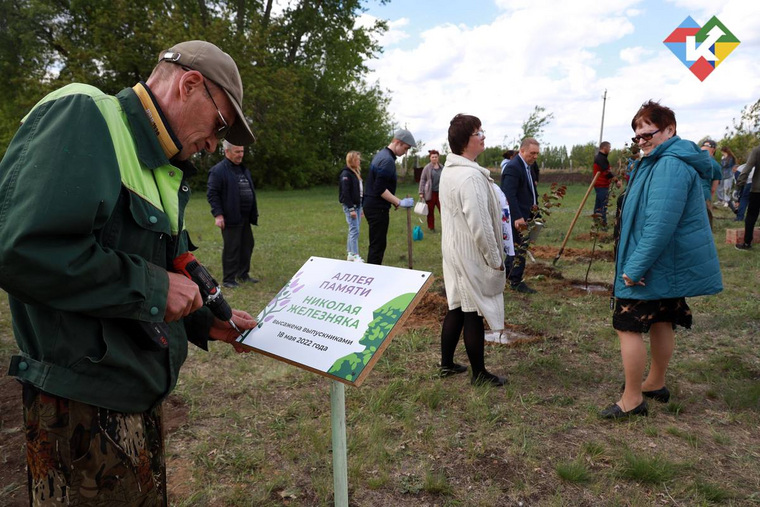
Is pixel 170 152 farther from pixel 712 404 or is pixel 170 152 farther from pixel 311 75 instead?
pixel 311 75

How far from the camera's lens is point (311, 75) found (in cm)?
3130

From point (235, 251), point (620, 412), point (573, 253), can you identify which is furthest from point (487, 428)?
point (573, 253)

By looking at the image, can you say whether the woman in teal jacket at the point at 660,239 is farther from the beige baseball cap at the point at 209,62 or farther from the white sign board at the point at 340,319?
the beige baseball cap at the point at 209,62

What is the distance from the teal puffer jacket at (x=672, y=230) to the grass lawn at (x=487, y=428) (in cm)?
95

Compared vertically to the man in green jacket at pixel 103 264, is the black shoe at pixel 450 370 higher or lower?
lower

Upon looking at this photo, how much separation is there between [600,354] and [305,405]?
105 inches

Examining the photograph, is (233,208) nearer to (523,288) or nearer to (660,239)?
(523,288)

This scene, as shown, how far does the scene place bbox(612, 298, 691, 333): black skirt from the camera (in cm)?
305

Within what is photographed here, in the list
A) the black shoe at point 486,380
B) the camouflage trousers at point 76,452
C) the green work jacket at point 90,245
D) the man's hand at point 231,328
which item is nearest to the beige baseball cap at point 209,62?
the green work jacket at point 90,245

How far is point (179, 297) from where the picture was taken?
1.32 metres

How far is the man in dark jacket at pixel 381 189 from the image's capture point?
21.4 feet

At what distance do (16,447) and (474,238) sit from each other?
3.20 meters

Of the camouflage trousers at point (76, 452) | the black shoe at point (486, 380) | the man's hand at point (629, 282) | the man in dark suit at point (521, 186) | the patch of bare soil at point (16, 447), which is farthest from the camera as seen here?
the man in dark suit at point (521, 186)

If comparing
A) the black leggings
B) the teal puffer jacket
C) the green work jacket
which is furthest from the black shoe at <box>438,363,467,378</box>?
the green work jacket
